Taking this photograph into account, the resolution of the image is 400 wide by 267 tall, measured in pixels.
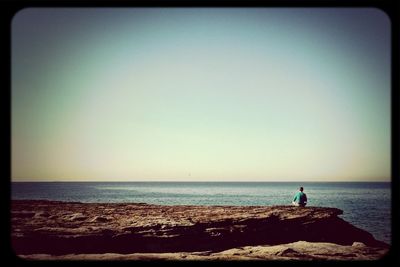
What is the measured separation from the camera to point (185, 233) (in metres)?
12.7

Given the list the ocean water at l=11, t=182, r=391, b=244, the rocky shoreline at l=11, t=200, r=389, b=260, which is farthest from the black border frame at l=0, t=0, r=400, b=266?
the ocean water at l=11, t=182, r=391, b=244

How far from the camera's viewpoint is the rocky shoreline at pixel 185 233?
10641 millimetres

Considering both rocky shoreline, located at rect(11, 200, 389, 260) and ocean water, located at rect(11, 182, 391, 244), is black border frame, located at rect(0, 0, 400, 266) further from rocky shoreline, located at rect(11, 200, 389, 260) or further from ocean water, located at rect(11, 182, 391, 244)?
ocean water, located at rect(11, 182, 391, 244)

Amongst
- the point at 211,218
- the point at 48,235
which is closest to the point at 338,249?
the point at 211,218

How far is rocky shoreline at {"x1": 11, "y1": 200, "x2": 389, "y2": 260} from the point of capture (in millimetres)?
10641
